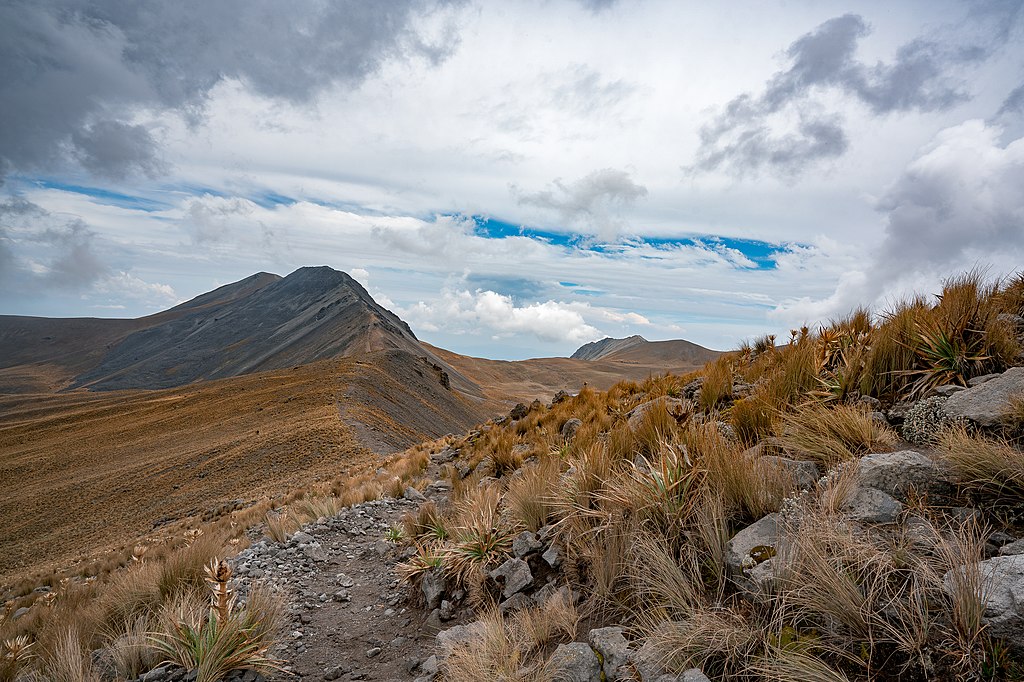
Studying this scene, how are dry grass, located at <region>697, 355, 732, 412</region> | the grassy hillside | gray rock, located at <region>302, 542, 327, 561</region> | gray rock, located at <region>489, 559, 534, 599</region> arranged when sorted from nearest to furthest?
the grassy hillside
gray rock, located at <region>489, 559, 534, 599</region>
gray rock, located at <region>302, 542, 327, 561</region>
dry grass, located at <region>697, 355, 732, 412</region>

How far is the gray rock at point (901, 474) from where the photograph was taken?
10.5 ft

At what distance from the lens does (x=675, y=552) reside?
3.81 m

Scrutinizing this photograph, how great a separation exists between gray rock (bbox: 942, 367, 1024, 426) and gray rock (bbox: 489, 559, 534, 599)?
3887 mm

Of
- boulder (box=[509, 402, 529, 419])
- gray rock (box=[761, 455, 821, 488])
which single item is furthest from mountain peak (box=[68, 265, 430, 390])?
gray rock (box=[761, 455, 821, 488])

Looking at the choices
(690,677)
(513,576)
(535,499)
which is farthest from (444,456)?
(690,677)

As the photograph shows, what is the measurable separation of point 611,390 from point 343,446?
1880 cm

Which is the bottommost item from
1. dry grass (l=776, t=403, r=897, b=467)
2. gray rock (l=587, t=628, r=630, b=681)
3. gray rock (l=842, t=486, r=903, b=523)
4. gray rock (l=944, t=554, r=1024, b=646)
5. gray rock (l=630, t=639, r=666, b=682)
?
gray rock (l=587, t=628, r=630, b=681)

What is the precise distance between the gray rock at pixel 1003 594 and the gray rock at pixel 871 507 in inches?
22.0

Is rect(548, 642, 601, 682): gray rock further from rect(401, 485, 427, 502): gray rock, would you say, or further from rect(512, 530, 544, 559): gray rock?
rect(401, 485, 427, 502): gray rock

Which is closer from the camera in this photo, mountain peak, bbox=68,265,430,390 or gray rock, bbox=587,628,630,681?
gray rock, bbox=587,628,630,681

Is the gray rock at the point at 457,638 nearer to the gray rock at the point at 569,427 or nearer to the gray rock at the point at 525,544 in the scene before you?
the gray rock at the point at 525,544

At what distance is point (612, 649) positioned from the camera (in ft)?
10.4

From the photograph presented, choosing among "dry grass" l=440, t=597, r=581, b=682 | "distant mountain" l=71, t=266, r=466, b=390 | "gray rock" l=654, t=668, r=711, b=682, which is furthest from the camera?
"distant mountain" l=71, t=266, r=466, b=390

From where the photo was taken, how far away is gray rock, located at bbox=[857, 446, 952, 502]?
10.5ft
